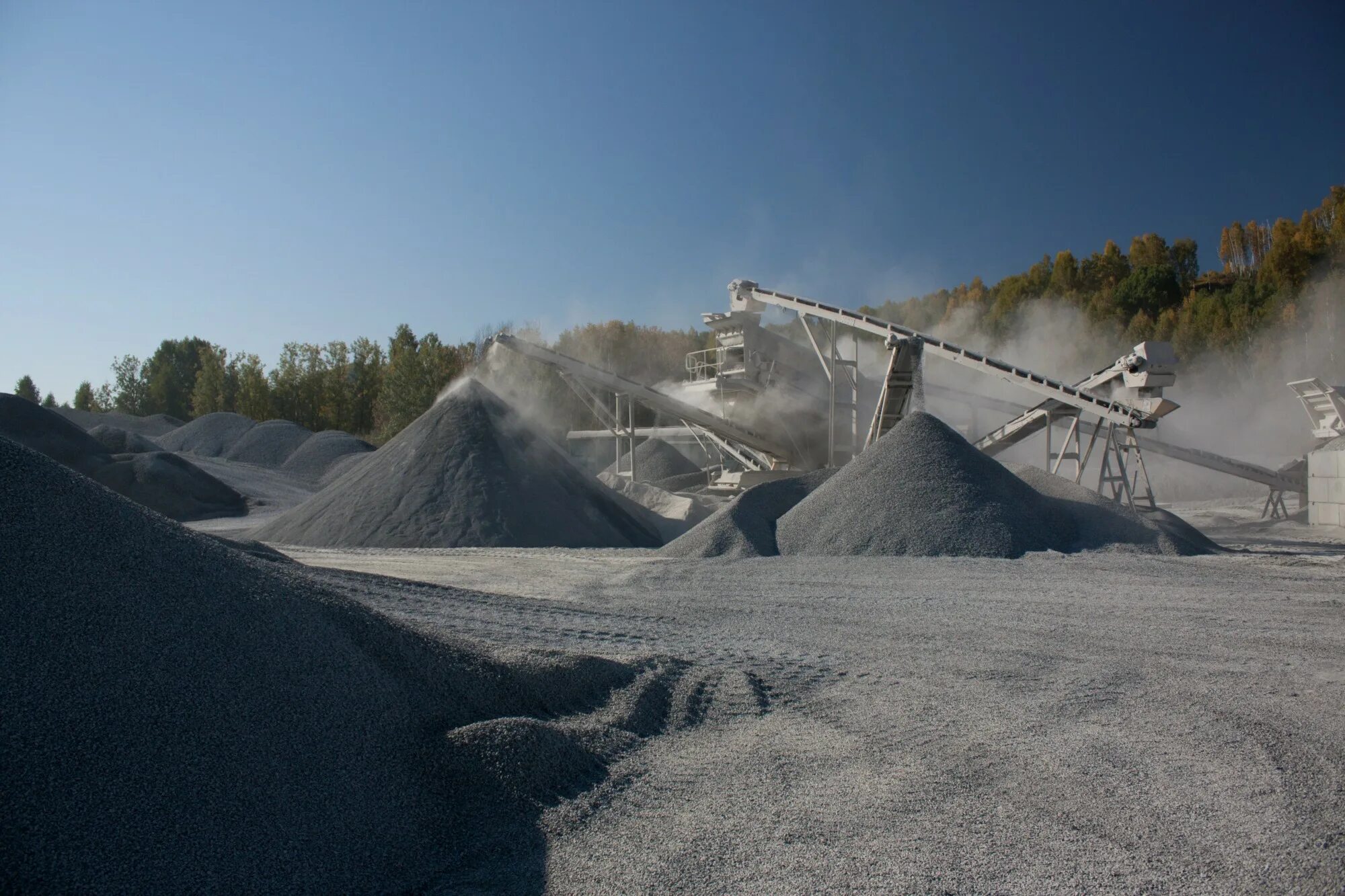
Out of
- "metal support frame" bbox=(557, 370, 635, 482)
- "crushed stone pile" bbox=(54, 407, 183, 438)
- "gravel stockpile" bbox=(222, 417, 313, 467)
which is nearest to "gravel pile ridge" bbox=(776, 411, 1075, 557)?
"metal support frame" bbox=(557, 370, 635, 482)

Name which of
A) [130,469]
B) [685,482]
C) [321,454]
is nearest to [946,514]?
[685,482]

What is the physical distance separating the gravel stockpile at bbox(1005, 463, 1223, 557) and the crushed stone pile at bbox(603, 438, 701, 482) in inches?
637

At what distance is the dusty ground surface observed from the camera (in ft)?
11.3

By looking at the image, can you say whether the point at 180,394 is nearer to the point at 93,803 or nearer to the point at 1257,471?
the point at 1257,471

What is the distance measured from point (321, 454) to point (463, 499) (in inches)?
850

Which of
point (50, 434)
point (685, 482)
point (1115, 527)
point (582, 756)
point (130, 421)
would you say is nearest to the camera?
point (582, 756)

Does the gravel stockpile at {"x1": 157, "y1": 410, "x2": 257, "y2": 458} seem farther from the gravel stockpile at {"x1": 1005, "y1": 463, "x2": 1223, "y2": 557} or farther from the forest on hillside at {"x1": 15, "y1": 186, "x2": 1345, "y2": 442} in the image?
the gravel stockpile at {"x1": 1005, "y1": 463, "x2": 1223, "y2": 557}

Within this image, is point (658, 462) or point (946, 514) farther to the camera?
point (658, 462)

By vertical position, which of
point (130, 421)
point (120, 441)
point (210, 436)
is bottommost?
point (120, 441)

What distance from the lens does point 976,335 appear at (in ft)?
168

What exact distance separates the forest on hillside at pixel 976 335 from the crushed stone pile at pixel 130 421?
439 centimetres

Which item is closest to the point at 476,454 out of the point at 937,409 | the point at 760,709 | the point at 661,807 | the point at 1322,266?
the point at 760,709

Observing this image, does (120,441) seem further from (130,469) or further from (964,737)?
(964,737)

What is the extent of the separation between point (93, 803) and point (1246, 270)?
5917cm
